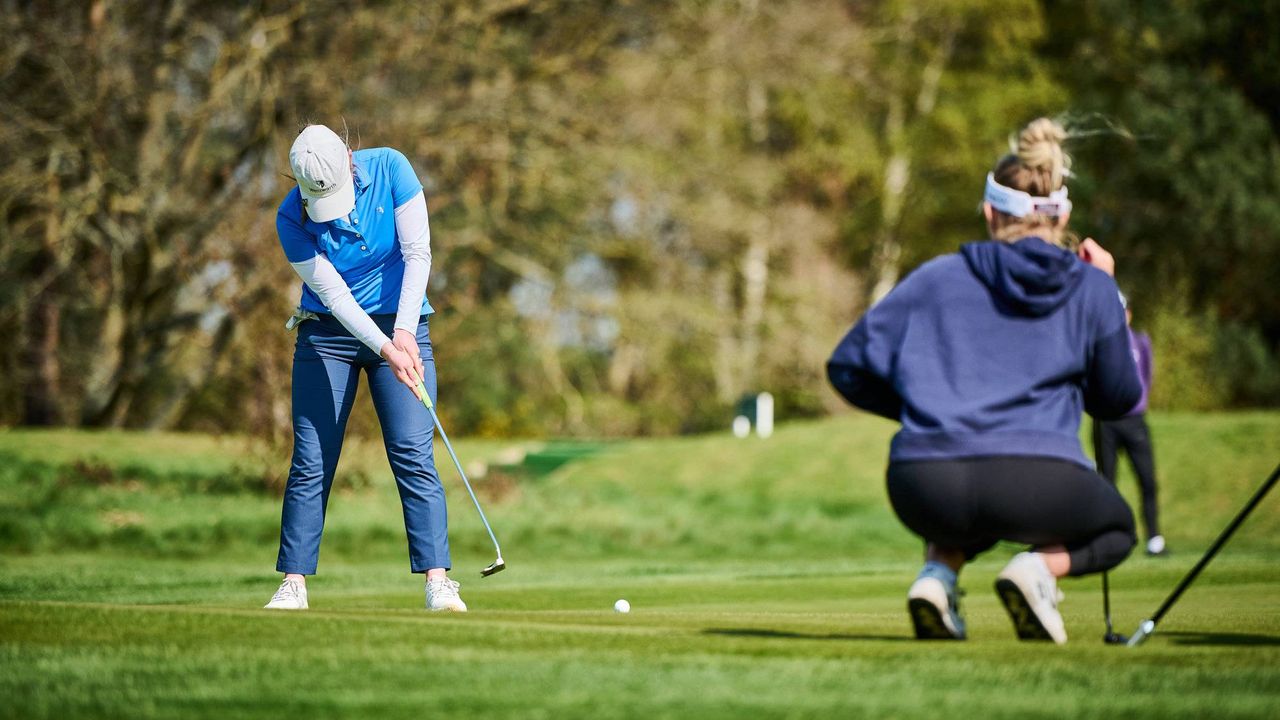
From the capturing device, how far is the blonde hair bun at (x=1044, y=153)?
455 cm

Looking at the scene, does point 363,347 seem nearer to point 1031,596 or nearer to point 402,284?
point 402,284

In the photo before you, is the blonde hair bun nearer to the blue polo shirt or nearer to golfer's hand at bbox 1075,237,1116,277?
golfer's hand at bbox 1075,237,1116,277

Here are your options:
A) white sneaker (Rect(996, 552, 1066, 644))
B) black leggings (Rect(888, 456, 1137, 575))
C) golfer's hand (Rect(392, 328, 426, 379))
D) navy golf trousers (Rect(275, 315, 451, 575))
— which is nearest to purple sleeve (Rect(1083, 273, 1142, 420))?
black leggings (Rect(888, 456, 1137, 575))

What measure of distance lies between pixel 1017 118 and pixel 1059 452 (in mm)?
31558

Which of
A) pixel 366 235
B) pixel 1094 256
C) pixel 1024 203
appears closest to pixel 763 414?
pixel 366 235

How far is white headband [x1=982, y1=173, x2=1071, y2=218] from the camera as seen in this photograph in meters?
4.54

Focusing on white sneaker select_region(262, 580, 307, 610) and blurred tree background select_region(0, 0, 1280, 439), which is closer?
white sneaker select_region(262, 580, 307, 610)

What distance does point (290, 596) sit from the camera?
607 centimetres

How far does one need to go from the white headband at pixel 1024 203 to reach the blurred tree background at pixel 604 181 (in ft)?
25.1

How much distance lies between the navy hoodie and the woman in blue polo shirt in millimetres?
2228

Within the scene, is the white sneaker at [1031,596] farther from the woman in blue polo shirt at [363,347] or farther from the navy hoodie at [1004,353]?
the woman in blue polo shirt at [363,347]

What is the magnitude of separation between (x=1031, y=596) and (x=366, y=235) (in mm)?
2977

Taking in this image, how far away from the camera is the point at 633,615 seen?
5602mm

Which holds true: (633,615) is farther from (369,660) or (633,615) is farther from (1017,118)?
(1017,118)
